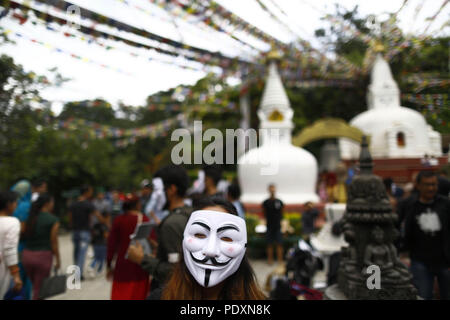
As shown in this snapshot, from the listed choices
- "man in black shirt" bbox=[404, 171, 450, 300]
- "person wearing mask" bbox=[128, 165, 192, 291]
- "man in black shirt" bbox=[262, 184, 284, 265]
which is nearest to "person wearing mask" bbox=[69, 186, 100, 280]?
"man in black shirt" bbox=[262, 184, 284, 265]

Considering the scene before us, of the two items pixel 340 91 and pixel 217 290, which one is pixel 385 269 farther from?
pixel 340 91

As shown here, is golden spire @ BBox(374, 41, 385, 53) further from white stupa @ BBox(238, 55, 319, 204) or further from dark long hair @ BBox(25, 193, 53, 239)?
dark long hair @ BBox(25, 193, 53, 239)

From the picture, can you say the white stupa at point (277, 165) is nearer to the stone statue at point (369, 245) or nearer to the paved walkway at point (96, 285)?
the paved walkway at point (96, 285)

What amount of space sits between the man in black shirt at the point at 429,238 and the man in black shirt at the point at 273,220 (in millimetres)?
2971

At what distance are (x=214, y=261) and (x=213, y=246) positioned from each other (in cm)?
7

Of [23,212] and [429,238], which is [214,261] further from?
[23,212]

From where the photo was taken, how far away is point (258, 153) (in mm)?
11547

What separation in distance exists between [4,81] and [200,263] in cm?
296

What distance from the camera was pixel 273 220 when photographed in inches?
240

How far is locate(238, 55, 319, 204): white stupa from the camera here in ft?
36.2

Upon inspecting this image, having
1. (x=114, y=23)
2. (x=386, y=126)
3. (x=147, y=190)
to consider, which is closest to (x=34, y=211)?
(x=147, y=190)

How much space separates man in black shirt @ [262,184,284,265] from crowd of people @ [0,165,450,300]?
1.20m
